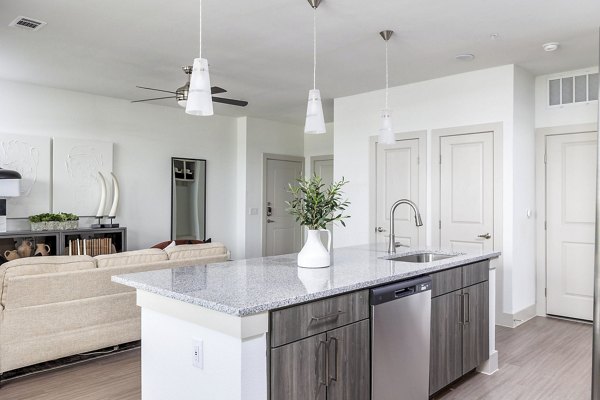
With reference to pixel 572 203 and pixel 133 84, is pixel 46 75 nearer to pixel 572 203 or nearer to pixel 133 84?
pixel 133 84

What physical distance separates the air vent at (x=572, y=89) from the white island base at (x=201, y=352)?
4.39 metres

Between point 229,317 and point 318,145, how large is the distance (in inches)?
256

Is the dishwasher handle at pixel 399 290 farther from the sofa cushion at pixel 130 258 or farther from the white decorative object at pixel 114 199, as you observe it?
the white decorative object at pixel 114 199

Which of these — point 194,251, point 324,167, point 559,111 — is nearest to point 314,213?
point 194,251

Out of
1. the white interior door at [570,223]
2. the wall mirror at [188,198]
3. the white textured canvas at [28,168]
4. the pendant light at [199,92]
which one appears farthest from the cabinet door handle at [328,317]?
the wall mirror at [188,198]

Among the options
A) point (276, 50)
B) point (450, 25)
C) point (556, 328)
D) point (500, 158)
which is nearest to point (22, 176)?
point (276, 50)

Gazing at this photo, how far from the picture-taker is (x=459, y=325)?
2.88 m

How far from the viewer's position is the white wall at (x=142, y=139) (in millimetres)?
5340

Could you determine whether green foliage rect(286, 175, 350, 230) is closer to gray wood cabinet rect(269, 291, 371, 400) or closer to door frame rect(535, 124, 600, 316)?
gray wood cabinet rect(269, 291, 371, 400)

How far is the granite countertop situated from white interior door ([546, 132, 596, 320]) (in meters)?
2.40

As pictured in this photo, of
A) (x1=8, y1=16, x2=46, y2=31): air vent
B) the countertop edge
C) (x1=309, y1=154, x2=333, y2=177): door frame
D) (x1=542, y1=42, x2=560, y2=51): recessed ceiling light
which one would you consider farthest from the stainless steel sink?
(x1=309, y1=154, x2=333, y2=177): door frame

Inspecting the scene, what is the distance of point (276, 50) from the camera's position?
405 centimetres

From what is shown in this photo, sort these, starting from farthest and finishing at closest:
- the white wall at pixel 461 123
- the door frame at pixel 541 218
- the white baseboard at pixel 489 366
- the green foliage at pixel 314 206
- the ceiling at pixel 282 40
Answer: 1. the door frame at pixel 541 218
2. the white wall at pixel 461 123
3. the white baseboard at pixel 489 366
4. the ceiling at pixel 282 40
5. the green foliage at pixel 314 206

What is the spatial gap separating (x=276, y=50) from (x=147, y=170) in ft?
10.4
